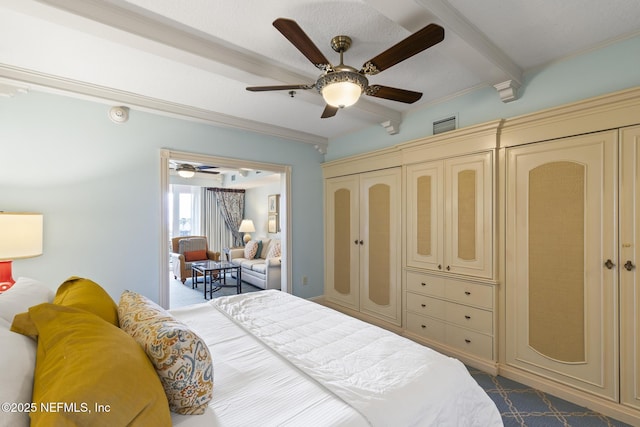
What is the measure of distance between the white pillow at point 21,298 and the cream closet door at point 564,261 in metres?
3.09

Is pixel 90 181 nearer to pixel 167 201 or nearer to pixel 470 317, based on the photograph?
pixel 167 201

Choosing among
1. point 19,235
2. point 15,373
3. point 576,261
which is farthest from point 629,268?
point 19,235

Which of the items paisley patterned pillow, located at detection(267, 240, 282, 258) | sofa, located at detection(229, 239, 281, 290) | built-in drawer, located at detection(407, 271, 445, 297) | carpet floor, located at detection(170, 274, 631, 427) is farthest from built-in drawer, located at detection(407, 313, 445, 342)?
paisley patterned pillow, located at detection(267, 240, 282, 258)

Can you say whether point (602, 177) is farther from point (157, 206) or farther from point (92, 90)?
point (92, 90)

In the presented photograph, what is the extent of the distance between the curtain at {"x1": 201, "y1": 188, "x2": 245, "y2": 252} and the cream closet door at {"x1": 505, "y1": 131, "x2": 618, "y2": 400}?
7.28m

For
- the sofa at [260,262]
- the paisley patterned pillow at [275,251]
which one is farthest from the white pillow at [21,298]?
the paisley patterned pillow at [275,251]

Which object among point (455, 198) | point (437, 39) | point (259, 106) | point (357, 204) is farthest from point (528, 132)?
point (259, 106)

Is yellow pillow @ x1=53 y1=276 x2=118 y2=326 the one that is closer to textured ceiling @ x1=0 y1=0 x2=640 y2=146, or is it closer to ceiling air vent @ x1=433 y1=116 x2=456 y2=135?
textured ceiling @ x1=0 y1=0 x2=640 y2=146

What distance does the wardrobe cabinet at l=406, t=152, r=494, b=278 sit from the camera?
8.32 ft

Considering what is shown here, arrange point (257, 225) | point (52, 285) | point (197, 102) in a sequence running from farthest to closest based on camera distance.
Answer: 1. point (257, 225)
2. point (197, 102)
3. point (52, 285)

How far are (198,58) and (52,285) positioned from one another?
7.74 ft

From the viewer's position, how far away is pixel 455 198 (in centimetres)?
273

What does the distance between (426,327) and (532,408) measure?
3.36 feet

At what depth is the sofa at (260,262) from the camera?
5195 mm
